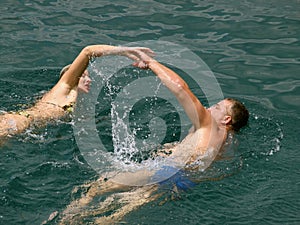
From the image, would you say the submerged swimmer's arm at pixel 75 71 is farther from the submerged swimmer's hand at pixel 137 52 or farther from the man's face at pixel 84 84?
the submerged swimmer's hand at pixel 137 52

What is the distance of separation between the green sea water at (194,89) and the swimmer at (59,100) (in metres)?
0.17

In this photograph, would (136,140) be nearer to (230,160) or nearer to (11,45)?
(230,160)

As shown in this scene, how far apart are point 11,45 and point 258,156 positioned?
5.19m

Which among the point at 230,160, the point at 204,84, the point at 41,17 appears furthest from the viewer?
the point at 41,17

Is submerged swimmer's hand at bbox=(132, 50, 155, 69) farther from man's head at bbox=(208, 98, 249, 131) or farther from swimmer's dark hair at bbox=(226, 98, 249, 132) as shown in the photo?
swimmer's dark hair at bbox=(226, 98, 249, 132)

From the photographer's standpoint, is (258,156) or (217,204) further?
(258,156)

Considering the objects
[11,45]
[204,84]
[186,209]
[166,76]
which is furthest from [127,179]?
[11,45]

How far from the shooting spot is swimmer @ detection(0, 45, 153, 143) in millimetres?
7094

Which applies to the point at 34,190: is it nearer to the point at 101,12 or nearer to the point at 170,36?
the point at 170,36

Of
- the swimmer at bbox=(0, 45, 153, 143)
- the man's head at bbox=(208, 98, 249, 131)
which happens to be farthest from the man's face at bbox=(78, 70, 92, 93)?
the man's head at bbox=(208, 98, 249, 131)

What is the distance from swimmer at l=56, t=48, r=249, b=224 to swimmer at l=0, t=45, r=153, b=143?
1.10 metres

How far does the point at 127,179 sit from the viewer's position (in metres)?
6.13

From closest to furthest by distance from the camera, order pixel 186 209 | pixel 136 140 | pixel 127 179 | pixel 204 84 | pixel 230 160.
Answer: pixel 186 209, pixel 127 179, pixel 230 160, pixel 136 140, pixel 204 84

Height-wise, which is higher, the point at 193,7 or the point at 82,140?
the point at 193,7
